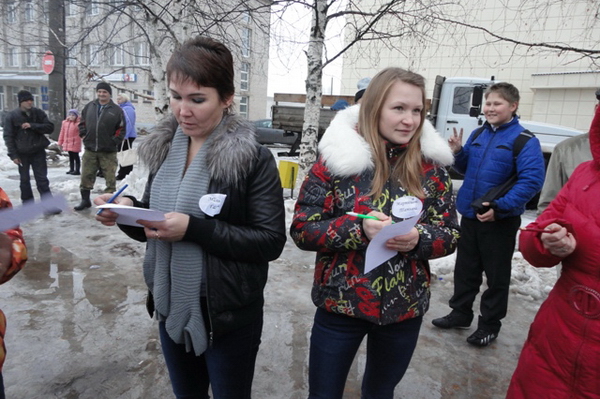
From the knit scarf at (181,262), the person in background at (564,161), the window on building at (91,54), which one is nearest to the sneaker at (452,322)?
the person in background at (564,161)

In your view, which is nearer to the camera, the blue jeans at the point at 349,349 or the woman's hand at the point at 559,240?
the woman's hand at the point at 559,240

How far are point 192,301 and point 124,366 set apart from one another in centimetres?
163

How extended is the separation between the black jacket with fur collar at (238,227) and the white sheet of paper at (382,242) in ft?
1.17

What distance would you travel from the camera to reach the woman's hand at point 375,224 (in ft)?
5.20

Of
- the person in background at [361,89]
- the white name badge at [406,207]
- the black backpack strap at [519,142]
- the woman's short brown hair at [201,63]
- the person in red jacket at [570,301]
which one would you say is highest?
the person in background at [361,89]

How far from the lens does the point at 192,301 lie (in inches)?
62.4

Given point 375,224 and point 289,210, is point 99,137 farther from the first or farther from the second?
point 375,224

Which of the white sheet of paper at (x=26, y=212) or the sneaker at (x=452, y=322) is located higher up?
the white sheet of paper at (x=26, y=212)

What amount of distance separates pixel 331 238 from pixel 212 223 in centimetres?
49

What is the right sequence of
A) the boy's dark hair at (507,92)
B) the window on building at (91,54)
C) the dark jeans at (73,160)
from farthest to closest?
the dark jeans at (73,160) < the window on building at (91,54) < the boy's dark hair at (507,92)

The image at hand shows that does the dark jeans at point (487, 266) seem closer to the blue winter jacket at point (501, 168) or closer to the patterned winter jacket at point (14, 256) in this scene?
the blue winter jacket at point (501, 168)

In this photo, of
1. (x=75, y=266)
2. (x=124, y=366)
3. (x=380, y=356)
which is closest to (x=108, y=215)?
(x=380, y=356)

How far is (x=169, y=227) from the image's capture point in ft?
4.81

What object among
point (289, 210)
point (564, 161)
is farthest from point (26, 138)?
point (564, 161)
